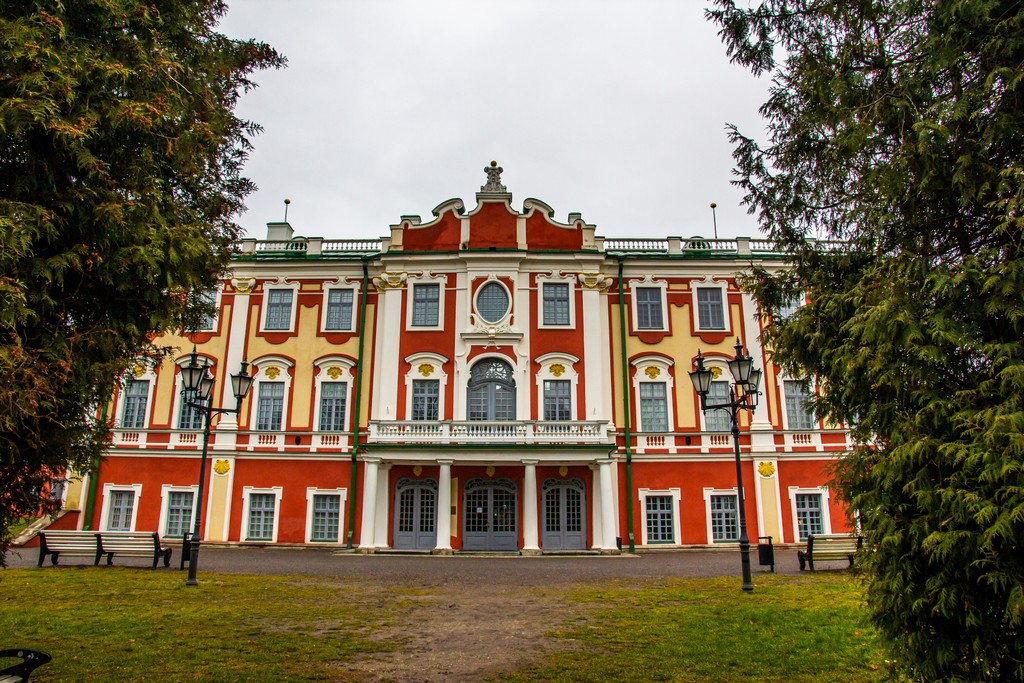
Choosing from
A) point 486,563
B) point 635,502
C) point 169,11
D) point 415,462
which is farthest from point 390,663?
point 635,502

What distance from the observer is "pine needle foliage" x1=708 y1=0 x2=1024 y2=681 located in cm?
478

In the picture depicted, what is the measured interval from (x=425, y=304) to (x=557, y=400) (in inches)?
246

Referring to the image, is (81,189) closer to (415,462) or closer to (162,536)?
(415,462)

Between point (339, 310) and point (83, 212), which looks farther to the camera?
point (339, 310)

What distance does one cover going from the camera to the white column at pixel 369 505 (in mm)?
22734

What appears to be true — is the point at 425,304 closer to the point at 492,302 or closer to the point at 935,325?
the point at 492,302

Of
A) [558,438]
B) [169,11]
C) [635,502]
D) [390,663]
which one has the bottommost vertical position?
[390,663]

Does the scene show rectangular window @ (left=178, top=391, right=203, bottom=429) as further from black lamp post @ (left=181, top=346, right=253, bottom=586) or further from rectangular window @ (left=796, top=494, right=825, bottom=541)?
rectangular window @ (left=796, top=494, right=825, bottom=541)

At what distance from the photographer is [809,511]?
79.6ft

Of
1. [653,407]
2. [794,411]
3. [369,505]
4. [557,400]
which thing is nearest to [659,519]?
[653,407]

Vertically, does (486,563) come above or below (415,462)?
below

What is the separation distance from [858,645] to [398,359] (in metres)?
19.4

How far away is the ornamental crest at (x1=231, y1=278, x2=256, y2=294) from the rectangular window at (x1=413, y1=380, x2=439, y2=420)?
7.77 meters

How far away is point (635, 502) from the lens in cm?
2422
